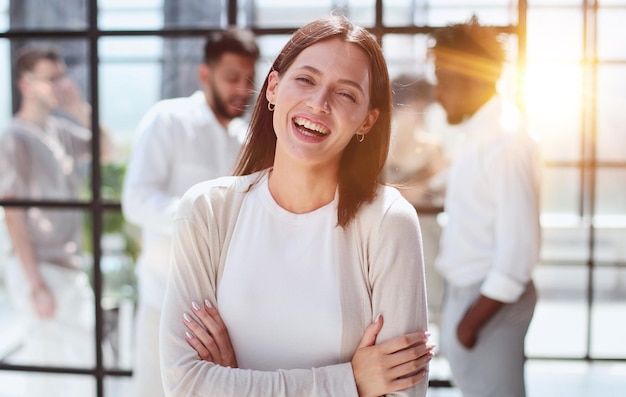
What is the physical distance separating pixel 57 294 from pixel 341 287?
6.82 ft

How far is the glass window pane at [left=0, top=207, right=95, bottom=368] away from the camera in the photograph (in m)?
2.95

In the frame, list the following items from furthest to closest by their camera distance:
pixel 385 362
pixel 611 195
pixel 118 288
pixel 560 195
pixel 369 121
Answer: pixel 560 195, pixel 611 195, pixel 118 288, pixel 369 121, pixel 385 362

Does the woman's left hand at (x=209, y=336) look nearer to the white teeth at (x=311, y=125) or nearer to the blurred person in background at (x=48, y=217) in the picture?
the white teeth at (x=311, y=125)

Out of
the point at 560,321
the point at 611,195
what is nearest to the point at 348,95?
the point at 611,195

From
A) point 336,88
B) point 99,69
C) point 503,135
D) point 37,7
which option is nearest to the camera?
point 336,88

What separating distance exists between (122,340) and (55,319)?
0.30 meters

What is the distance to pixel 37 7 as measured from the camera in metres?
2.83

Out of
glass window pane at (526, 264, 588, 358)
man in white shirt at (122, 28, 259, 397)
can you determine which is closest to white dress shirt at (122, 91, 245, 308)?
man in white shirt at (122, 28, 259, 397)

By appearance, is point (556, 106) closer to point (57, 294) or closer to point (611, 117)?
point (611, 117)

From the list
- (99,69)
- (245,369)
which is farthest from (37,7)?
(245,369)

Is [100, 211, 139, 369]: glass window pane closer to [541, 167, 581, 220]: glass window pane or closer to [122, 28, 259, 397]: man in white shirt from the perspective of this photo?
[122, 28, 259, 397]: man in white shirt

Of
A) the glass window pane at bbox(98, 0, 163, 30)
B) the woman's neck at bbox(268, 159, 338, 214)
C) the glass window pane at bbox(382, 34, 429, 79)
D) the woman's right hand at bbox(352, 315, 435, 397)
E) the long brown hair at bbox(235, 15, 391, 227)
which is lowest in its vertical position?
the woman's right hand at bbox(352, 315, 435, 397)

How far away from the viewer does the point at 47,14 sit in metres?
2.81

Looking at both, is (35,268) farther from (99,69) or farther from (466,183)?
(466,183)
